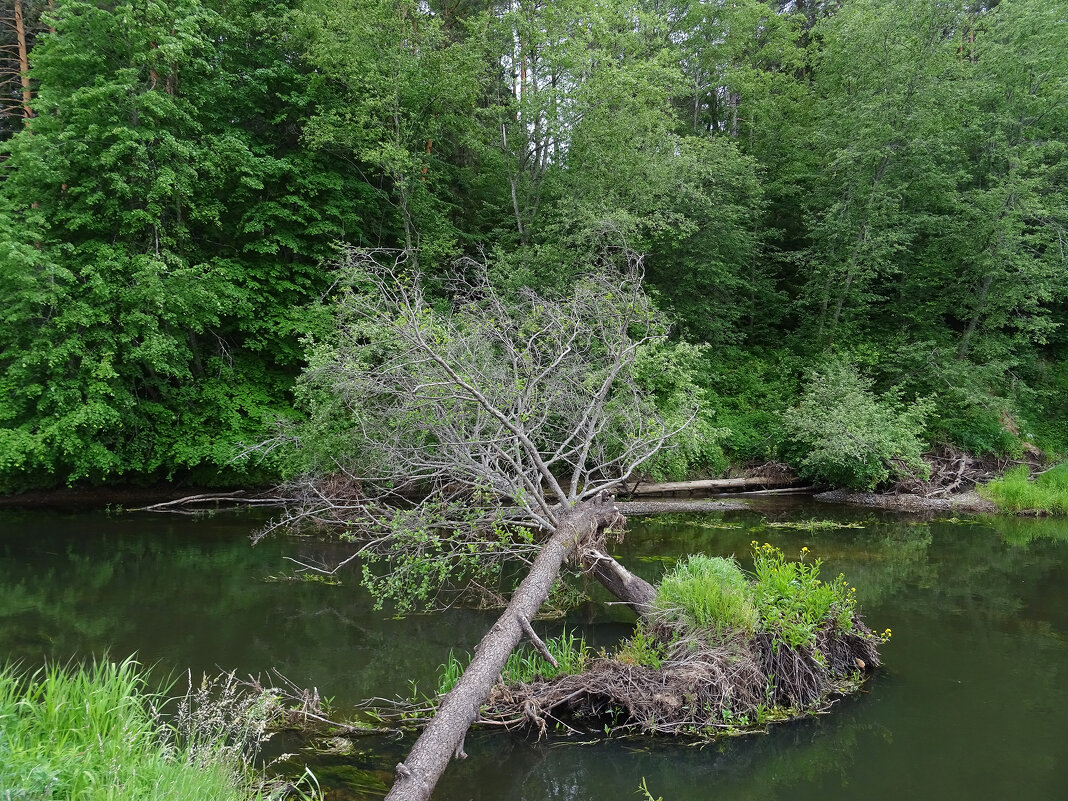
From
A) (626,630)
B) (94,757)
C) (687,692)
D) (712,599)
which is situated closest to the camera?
(94,757)

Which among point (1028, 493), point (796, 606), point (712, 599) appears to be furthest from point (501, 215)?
point (796, 606)

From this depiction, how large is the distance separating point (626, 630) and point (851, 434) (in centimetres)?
826

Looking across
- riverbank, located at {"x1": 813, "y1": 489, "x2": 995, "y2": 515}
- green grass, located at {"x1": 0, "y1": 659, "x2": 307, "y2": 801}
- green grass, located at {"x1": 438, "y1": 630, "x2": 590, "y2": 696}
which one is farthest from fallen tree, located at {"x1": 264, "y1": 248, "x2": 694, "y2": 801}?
riverbank, located at {"x1": 813, "y1": 489, "x2": 995, "y2": 515}

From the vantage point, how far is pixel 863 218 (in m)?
15.5

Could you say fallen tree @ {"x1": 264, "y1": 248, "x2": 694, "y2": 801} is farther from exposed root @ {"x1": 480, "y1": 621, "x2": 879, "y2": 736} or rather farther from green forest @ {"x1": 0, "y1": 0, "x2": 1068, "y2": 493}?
green forest @ {"x1": 0, "y1": 0, "x2": 1068, "y2": 493}

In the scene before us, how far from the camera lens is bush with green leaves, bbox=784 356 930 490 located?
12.7 m

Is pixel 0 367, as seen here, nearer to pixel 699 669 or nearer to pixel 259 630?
pixel 259 630

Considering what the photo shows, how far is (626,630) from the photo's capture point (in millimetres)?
6602

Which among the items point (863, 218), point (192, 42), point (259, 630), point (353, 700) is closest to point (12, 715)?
point (353, 700)

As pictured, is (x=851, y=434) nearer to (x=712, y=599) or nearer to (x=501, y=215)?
(x=712, y=599)

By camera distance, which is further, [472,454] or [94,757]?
[472,454]

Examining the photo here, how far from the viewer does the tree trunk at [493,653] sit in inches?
137

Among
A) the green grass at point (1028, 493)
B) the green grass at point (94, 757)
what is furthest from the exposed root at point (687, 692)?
the green grass at point (1028, 493)

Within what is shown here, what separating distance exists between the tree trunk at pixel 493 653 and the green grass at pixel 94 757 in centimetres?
80
